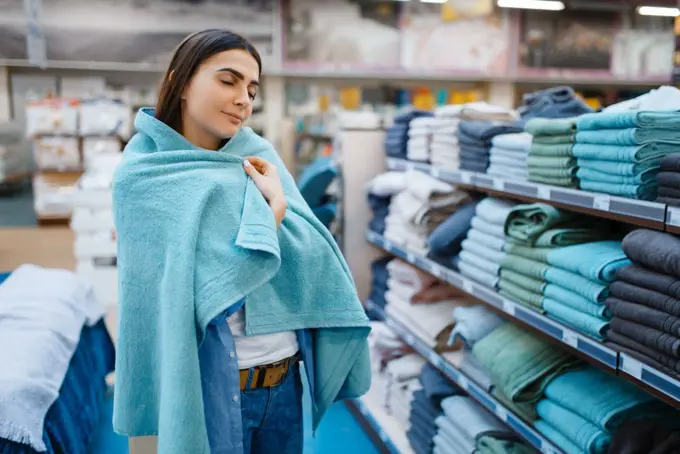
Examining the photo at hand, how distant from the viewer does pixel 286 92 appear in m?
10.2

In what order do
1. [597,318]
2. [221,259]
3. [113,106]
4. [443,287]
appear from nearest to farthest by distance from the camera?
[221,259], [597,318], [443,287], [113,106]

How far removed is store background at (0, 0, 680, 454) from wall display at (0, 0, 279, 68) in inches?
0.6

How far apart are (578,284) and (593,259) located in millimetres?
94

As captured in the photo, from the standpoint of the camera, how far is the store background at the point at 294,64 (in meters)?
9.02

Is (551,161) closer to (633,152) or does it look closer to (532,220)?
(532,220)

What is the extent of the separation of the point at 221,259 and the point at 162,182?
231mm

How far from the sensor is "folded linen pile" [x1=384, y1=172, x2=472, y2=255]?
10.2 feet

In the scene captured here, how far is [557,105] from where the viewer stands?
106 inches

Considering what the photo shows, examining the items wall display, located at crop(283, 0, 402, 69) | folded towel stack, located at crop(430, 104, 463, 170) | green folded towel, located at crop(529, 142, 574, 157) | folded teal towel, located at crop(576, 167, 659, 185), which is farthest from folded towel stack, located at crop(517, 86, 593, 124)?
wall display, located at crop(283, 0, 402, 69)

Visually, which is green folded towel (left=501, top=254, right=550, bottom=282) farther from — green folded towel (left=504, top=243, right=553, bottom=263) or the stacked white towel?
the stacked white towel

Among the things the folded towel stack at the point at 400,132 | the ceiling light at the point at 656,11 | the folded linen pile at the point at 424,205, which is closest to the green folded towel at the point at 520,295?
the folded linen pile at the point at 424,205

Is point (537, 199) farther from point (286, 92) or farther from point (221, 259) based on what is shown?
point (286, 92)

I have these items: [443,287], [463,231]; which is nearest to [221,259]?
[463,231]

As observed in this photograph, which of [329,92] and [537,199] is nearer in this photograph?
[537,199]
